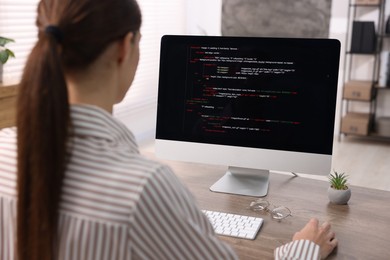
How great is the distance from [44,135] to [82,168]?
73 millimetres

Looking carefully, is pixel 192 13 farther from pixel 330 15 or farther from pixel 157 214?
pixel 157 214

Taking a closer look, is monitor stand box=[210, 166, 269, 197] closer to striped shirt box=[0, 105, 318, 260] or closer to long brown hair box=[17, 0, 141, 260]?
striped shirt box=[0, 105, 318, 260]

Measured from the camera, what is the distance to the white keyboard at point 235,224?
1.29 metres

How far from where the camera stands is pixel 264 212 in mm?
1453

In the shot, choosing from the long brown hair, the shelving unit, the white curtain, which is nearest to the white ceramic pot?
the long brown hair

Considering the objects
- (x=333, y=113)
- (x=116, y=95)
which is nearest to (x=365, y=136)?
(x=333, y=113)

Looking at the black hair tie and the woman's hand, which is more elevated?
the black hair tie

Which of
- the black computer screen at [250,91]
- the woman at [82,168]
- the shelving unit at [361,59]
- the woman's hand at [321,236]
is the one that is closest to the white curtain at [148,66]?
the shelving unit at [361,59]

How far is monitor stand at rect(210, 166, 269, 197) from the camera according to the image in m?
1.60

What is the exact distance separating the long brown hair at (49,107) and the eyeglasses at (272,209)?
0.80 meters

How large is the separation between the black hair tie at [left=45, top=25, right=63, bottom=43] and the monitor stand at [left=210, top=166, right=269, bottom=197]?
3.19ft

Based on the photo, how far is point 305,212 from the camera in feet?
4.80

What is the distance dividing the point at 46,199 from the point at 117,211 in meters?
0.11

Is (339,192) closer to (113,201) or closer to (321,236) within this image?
(321,236)
